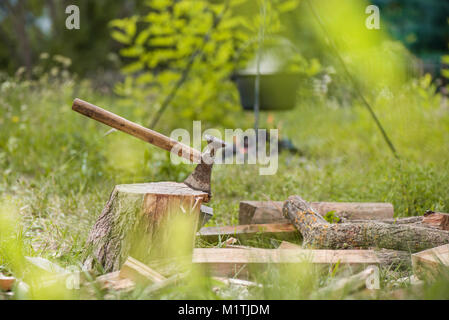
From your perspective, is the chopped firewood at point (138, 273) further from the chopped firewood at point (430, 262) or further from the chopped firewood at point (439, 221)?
the chopped firewood at point (439, 221)

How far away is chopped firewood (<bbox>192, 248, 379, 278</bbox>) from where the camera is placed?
6.63 feet

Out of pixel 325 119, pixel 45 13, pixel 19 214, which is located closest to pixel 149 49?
pixel 45 13

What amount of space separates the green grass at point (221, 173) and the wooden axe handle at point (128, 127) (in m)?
0.59

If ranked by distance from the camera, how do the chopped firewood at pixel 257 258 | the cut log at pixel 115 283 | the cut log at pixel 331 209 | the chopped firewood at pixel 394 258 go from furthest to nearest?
the cut log at pixel 331 209
the chopped firewood at pixel 394 258
the chopped firewood at pixel 257 258
the cut log at pixel 115 283

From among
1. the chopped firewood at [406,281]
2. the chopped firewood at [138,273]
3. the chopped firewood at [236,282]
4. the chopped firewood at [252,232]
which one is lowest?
the chopped firewood at [406,281]

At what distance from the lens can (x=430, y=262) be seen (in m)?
2.00

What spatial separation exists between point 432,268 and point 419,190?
1.52 m

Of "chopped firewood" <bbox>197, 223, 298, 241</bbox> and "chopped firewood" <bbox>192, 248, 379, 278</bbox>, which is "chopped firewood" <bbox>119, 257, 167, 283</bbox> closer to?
"chopped firewood" <bbox>192, 248, 379, 278</bbox>

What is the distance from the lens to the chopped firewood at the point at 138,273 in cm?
194

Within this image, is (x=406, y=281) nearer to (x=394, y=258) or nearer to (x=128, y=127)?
(x=394, y=258)

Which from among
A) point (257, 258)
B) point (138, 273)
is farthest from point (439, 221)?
point (138, 273)

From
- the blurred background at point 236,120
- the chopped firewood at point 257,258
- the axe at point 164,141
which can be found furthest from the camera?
the blurred background at point 236,120

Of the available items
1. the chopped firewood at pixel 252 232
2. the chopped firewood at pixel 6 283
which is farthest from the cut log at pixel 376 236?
the chopped firewood at pixel 6 283

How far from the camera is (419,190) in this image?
11.1 ft
